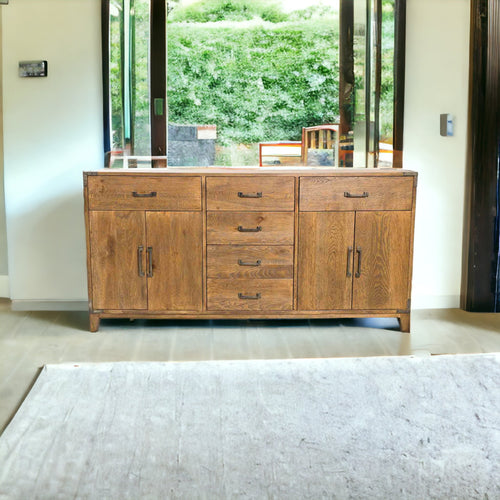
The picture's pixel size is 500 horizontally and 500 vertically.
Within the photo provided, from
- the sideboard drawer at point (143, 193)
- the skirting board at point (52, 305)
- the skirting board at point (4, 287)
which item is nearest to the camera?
the sideboard drawer at point (143, 193)

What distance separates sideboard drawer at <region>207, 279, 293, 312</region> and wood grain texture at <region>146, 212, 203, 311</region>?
0.08m

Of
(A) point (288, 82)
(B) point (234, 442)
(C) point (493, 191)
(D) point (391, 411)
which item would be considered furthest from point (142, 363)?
(C) point (493, 191)

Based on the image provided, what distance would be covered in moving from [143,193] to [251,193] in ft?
1.83

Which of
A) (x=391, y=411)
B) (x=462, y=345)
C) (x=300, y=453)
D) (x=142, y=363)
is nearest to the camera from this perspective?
(x=300, y=453)

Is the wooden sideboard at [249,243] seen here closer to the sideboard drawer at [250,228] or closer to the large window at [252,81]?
the sideboard drawer at [250,228]

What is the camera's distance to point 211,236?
3.77 meters

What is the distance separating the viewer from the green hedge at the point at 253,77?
13.4 ft

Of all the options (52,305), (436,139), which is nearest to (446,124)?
(436,139)

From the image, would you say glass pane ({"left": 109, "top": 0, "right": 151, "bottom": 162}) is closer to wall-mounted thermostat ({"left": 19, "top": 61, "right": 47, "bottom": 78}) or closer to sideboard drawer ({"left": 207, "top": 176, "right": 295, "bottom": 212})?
wall-mounted thermostat ({"left": 19, "top": 61, "right": 47, "bottom": 78})

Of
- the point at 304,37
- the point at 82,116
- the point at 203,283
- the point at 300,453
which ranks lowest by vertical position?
the point at 300,453

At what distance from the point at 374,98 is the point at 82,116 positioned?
1.69 m

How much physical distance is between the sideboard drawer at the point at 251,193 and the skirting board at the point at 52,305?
113 cm

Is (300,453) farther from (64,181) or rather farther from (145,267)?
(64,181)

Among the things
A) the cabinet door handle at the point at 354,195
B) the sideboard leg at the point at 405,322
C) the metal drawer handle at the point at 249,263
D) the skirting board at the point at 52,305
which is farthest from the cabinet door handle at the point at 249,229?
the skirting board at the point at 52,305
